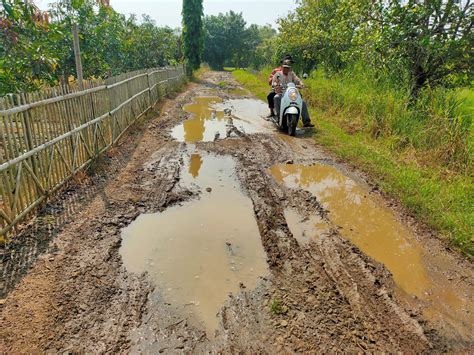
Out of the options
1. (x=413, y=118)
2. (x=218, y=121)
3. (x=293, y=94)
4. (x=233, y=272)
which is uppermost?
(x=293, y=94)

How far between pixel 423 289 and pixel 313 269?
100 centimetres

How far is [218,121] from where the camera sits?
36.1ft

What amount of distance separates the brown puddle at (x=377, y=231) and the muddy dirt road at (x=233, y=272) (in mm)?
18

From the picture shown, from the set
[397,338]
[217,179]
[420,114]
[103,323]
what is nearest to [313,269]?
[397,338]

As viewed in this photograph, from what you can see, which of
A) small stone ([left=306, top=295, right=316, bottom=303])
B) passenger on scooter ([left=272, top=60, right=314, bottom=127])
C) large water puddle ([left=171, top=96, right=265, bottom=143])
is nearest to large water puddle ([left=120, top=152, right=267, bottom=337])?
small stone ([left=306, top=295, right=316, bottom=303])

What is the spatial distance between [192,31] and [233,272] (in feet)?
102

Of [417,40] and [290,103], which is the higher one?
[417,40]

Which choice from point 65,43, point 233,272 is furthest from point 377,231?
point 65,43

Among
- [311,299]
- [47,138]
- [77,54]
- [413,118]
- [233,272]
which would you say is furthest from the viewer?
[413,118]

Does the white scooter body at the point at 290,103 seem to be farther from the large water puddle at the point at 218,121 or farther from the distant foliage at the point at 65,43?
the distant foliage at the point at 65,43

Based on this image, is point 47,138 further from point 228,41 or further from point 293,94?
point 228,41

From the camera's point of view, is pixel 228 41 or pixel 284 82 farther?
pixel 228 41

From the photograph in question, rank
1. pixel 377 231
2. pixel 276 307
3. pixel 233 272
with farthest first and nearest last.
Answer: pixel 377 231
pixel 233 272
pixel 276 307

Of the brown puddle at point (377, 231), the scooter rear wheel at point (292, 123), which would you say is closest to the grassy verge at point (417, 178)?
the brown puddle at point (377, 231)
